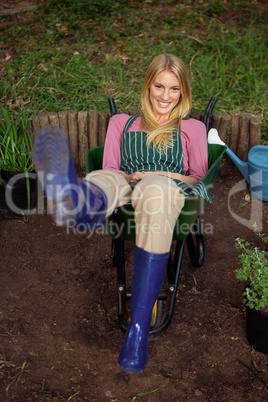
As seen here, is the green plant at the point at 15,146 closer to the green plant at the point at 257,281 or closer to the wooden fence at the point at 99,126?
the wooden fence at the point at 99,126

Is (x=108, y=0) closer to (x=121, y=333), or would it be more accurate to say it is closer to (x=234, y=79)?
(x=234, y=79)

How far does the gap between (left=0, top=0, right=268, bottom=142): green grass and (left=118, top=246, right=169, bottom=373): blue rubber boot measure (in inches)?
89.2

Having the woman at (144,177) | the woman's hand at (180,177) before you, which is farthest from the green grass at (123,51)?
the woman's hand at (180,177)

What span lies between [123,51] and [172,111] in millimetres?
2321

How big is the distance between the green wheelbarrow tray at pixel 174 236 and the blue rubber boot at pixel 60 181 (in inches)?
12.9

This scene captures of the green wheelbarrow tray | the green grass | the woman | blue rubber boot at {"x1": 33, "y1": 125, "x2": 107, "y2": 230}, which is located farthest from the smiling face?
the green grass

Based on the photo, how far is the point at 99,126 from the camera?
381 centimetres

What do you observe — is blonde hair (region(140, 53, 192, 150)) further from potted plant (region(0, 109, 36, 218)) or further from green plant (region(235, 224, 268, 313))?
potted plant (region(0, 109, 36, 218))

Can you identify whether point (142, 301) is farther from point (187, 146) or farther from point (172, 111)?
point (172, 111)

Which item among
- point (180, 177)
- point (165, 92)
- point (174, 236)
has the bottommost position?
point (174, 236)

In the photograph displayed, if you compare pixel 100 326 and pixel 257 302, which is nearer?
pixel 257 302

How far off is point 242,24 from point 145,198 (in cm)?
390

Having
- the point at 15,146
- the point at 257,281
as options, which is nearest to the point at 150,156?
the point at 257,281

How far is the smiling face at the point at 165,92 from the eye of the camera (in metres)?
2.74
